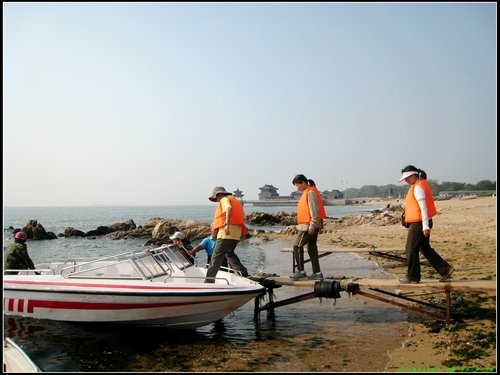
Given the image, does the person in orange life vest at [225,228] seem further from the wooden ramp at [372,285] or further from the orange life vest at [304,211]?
the orange life vest at [304,211]

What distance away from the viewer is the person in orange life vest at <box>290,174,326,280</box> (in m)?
9.07

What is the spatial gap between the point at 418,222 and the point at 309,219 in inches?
91.2

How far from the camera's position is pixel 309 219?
915cm

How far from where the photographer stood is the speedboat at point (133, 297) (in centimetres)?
790

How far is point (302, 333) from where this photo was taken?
8.20 metres

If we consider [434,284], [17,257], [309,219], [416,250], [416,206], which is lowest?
[434,284]

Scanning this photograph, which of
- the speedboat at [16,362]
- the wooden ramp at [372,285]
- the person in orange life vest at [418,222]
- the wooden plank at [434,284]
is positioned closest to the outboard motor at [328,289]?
the wooden ramp at [372,285]

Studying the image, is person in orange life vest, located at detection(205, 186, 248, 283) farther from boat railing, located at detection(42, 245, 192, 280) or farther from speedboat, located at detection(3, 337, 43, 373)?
speedboat, located at detection(3, 337, 43, 373)

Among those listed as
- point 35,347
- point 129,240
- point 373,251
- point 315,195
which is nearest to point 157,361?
point 35,347

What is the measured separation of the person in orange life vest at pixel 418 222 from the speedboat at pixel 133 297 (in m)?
3.08

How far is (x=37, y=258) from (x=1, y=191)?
24.6 meters

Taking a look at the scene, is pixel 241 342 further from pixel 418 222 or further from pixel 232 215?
pixel 418 222

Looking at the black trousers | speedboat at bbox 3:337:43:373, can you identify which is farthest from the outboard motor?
speedboat at bbox 3:337:43:373

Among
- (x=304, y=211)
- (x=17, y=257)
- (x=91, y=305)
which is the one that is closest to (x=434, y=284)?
(x=304, y=211)
